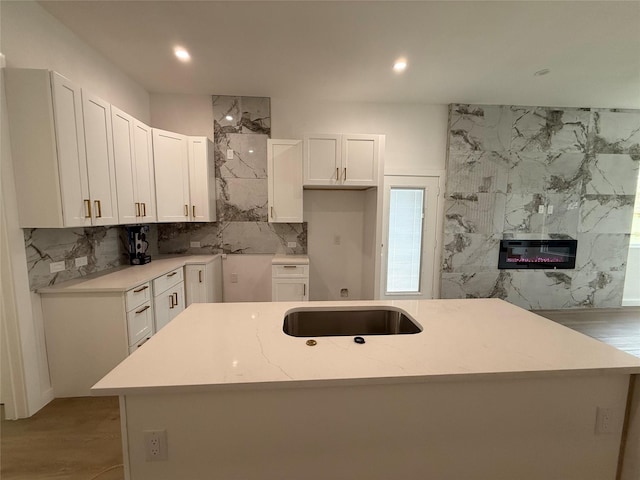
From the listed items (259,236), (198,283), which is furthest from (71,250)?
(259,236)

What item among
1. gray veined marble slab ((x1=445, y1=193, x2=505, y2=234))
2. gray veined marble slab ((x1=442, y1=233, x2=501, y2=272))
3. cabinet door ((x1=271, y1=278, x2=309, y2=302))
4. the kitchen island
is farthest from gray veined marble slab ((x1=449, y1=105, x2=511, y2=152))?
the kitchen island

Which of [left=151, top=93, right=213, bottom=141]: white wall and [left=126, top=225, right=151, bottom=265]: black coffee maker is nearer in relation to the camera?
[left=126, top=225, right=151, bottom=265]: black coffee maker

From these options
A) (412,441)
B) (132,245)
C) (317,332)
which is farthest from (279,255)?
(412,441)

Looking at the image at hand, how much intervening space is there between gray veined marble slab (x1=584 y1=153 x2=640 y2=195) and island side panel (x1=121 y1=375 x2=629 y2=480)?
13.6 ft

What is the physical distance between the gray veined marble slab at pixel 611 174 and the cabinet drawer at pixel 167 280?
5.75 meters

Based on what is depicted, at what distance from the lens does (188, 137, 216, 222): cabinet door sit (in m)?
3.11

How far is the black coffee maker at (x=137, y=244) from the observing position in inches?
108

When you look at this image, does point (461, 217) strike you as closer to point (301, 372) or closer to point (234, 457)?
point (301, 372)

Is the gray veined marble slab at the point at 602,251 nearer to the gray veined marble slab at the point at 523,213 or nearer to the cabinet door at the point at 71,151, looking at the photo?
the gray veined marble slab at the point at 523,213

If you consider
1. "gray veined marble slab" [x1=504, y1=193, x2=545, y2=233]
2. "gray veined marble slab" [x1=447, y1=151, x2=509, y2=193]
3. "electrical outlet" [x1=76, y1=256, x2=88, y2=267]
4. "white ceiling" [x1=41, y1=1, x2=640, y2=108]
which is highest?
"white ceiling" [x1=41, y1=1, x2=640, y2=108]

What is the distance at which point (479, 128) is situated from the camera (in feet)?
11.6

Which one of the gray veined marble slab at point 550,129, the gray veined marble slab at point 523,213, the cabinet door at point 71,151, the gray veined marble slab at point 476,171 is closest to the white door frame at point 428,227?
the gray veined marble slab at point 476,171

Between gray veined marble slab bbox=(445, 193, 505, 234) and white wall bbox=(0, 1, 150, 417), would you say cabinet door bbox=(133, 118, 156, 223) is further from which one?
gray veined marble slab bbox=(445, 193, 505, 234)

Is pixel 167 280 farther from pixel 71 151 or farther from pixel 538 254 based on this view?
pixel 538 254
